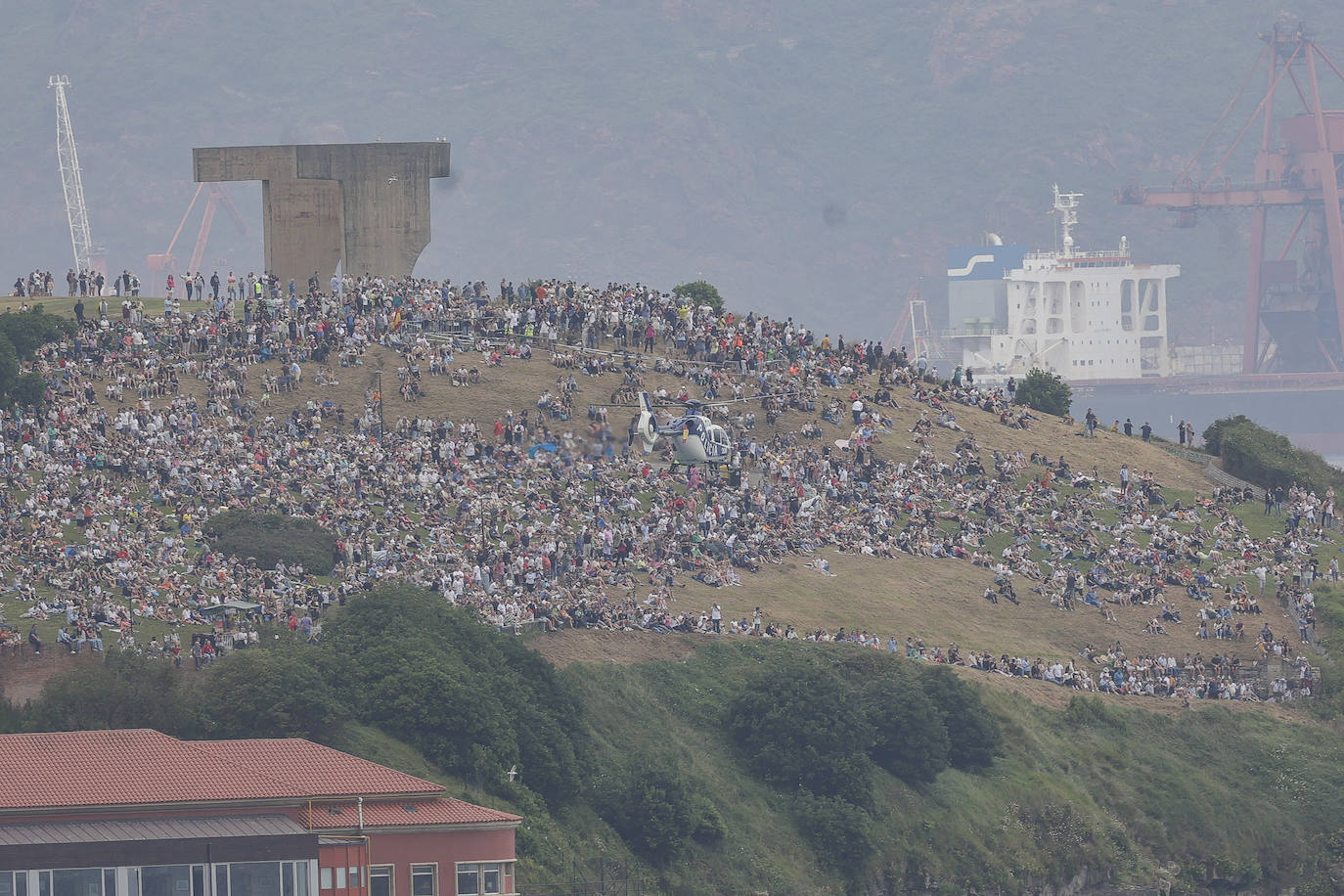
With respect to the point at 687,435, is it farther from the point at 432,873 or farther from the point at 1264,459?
the point at 1264,459

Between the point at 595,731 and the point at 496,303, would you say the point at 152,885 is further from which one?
the point at 496,303

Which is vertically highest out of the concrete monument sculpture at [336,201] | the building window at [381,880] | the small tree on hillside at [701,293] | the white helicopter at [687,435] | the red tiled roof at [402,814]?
the concrete monument sculpture at [336,201]

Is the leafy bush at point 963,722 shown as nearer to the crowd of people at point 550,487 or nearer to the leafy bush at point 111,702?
the crowd of people at point 550,487

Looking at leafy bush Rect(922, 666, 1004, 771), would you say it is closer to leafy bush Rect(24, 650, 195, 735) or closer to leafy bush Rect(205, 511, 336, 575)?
leafy bush Rect(205, 511, 336, 575)

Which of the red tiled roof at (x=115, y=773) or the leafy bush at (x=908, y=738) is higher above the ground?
the red tiled roof at (x=115, y=773)

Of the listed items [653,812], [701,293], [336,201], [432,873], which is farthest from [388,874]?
[701,293]

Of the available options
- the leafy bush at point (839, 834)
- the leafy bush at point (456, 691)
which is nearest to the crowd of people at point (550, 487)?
the leafy bush at point (456, 691)

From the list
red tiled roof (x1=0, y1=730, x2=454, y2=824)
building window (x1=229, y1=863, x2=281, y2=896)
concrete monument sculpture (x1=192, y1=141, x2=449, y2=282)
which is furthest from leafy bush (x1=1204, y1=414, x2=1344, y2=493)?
building window (x1=229, y1=863, x2=281, y2=896)
